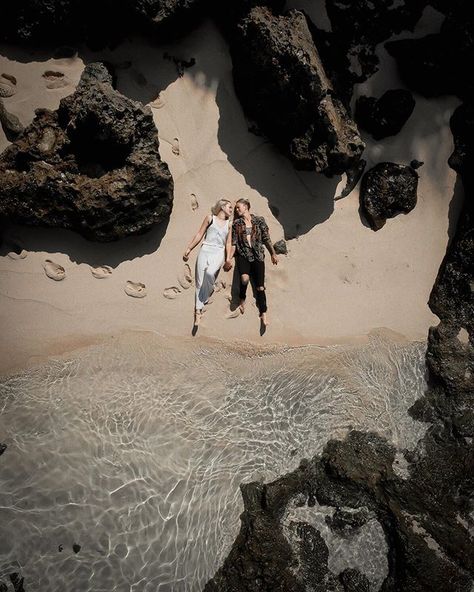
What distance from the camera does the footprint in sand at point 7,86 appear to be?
5422 mm

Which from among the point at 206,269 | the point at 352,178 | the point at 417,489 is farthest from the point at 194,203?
the point at 417,489

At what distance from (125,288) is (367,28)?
174 inches

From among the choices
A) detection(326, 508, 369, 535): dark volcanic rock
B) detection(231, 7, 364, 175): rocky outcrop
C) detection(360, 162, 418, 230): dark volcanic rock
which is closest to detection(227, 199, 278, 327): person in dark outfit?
detection(231, 7, 364, 175): rocky outcrop

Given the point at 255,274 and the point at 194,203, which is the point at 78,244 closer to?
the point at 194,203

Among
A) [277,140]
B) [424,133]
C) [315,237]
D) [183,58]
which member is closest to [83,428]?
[315,237]

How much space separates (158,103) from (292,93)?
64.3 inches

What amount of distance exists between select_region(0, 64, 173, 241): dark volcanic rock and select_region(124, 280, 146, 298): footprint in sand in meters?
0.68

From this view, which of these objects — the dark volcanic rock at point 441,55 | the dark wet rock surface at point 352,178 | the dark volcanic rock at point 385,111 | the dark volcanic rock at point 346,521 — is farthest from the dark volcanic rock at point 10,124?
the dark volcanic rock at point 346,521

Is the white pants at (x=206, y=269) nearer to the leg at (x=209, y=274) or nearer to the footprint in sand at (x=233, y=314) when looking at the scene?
the leg at (x=209, y=274)

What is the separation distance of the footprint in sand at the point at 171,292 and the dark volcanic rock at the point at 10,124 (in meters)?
2.47

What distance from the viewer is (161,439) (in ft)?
17.9

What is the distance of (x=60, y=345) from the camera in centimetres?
556

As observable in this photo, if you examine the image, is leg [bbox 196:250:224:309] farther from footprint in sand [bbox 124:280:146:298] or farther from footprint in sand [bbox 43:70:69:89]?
footprint in sand [bbox 43:70:69:89]

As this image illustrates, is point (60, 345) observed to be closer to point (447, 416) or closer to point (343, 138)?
point (343, 138)
